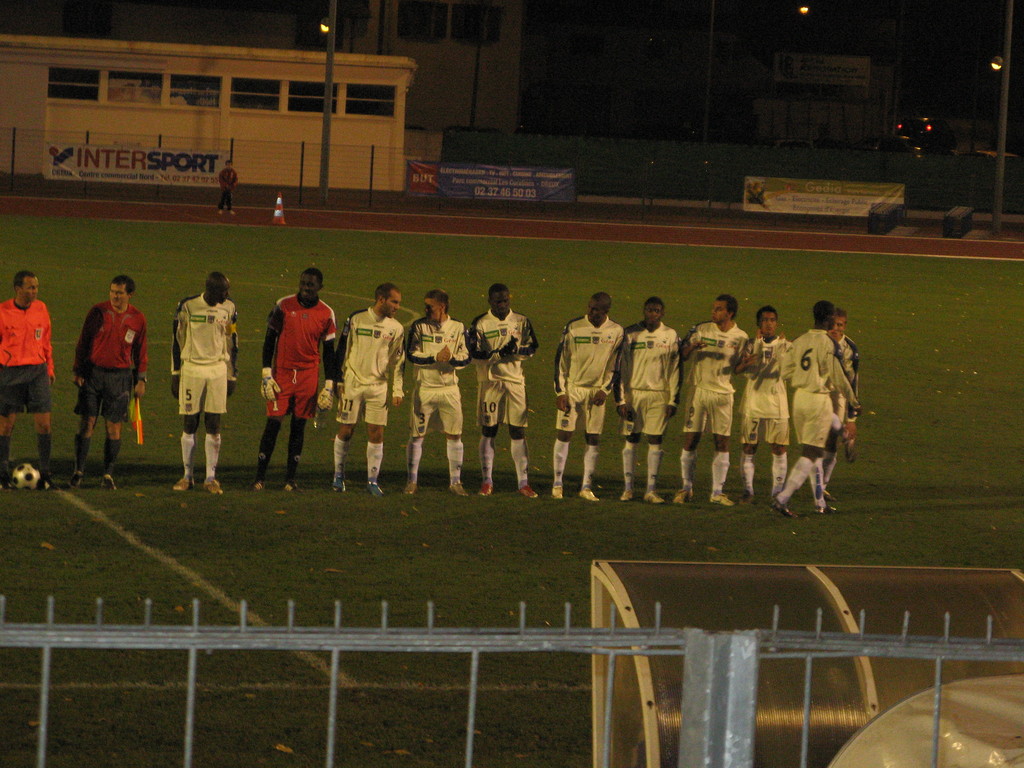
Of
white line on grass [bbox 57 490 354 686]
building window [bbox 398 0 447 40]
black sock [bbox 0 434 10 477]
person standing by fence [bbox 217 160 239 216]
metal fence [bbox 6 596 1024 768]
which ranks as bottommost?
white line on grass [bbox 57 490 354 686]

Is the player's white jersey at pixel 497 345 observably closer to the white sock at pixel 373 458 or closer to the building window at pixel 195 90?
the white sock at pixel 373 458

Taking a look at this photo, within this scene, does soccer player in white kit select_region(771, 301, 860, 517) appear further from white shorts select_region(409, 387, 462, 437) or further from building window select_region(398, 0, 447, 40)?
building window select_region(398, 0, 447, 40)

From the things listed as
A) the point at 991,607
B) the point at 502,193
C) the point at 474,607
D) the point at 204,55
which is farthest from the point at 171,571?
the point at 204,55

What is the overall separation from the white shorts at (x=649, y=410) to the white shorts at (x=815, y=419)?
116 cm

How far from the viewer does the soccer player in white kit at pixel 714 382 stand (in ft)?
41.7

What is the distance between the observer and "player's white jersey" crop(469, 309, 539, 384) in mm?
12695

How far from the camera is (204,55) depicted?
5162 cm

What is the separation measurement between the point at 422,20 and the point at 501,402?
57038 millimetres

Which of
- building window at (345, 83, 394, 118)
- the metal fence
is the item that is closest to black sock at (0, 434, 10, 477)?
the metal fence

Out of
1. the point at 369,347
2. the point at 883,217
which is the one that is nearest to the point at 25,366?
the point at 369,347

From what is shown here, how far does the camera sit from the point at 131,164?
46.3m

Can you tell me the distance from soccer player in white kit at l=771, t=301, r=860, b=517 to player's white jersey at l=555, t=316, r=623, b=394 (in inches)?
63.6

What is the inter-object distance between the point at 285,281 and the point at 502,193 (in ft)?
72.5

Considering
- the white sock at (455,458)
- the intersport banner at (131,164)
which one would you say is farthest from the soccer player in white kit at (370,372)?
the intersport banner at (131,164)
